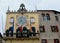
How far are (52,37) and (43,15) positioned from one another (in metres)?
6.69

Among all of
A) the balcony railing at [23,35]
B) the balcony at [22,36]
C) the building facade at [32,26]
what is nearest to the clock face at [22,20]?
the building facade at [32,26]

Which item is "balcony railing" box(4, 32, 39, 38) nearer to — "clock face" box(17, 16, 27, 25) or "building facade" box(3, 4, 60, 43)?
"building facade" box(3, 4, 60, 43)

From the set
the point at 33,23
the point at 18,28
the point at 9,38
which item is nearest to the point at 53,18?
the point at 33,23

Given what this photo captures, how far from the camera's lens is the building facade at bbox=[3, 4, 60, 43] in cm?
4334

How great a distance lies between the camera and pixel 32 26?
45500mm

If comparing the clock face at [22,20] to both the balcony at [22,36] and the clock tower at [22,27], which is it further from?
the balcony at [22,36]

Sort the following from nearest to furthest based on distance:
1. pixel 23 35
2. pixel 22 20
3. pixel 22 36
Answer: pixel 22 36 < pixel 23 35 < pixel 22 20

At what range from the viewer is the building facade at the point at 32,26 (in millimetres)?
43344

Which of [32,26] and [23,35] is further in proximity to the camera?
[32,26]

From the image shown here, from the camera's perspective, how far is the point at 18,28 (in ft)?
148

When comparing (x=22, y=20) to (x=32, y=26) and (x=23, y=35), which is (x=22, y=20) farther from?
(x=23, y=35)

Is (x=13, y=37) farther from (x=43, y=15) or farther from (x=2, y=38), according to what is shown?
(x=43, y=15)

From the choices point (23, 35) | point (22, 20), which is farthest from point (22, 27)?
point (23, 35)

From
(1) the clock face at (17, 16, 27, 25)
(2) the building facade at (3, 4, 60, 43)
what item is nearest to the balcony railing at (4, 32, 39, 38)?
(2) the building facade at (3, 4, 60, 43)
